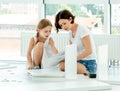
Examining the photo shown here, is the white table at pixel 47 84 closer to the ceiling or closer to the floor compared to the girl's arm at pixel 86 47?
closer to the floor

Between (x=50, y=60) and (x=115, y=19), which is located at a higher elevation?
(x=115, y=19)

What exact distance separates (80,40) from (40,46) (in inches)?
23.0

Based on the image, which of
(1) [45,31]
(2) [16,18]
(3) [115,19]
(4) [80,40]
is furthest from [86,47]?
(2) [16,18]

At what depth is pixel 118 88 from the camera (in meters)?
2.40

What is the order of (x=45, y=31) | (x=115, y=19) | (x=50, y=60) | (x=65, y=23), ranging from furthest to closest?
(x=115, y=19), (x=45, y=31), (x=50, y=60), (x=65, y=23)

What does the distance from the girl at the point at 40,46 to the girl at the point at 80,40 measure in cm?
36

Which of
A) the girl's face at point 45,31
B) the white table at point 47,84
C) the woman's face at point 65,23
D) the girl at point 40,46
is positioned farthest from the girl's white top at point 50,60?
the white table at point 47,84

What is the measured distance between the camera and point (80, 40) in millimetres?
3084

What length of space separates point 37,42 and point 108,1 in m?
1.69

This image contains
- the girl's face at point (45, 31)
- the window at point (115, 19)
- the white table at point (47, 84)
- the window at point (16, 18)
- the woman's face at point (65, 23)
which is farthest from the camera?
the window at point (16, 18)

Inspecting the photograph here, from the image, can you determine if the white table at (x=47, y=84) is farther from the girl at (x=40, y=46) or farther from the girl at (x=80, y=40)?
the girl at (x=40, y=46)

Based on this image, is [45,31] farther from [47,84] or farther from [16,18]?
[16,18]

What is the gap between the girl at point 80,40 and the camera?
2926mm

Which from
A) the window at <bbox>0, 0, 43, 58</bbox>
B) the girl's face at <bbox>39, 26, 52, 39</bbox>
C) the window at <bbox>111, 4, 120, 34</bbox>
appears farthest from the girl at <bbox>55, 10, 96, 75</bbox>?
the window at <bbox>0, 0, 43, 58</bbox>
